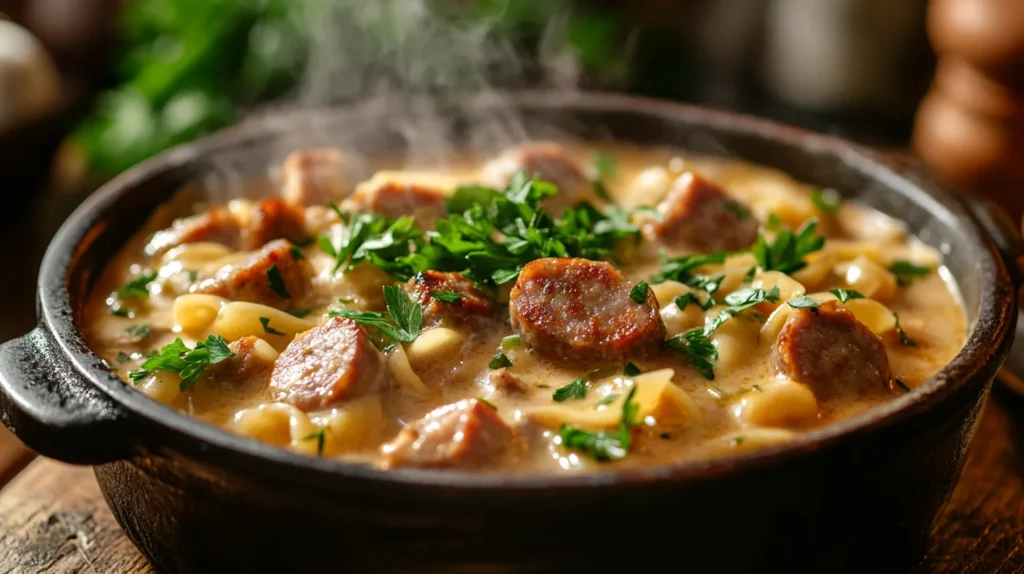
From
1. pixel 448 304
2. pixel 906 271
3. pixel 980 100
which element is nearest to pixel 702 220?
pixel 906 271

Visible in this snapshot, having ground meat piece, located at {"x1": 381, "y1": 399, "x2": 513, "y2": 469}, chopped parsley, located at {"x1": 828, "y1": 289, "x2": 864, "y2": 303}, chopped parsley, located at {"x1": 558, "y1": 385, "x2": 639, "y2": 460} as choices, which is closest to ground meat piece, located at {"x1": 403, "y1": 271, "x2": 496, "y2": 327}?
ground meat piece, located at {"x1": 381, "y1": 399, "x2": 513, "y2": 469}

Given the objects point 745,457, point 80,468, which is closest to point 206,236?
point 80,468

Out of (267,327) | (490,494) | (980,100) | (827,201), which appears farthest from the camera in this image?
(980,100)

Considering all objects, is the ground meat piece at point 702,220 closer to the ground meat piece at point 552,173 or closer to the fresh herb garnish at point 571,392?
the ground meat piece at point 552,173

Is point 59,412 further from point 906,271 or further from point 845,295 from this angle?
point 906,271

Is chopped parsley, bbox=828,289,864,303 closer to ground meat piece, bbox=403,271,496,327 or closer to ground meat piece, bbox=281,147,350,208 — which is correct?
ground meat piece, bbox=403,271,496,327

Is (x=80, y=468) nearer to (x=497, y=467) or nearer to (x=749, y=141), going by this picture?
(x=497, y=467)
